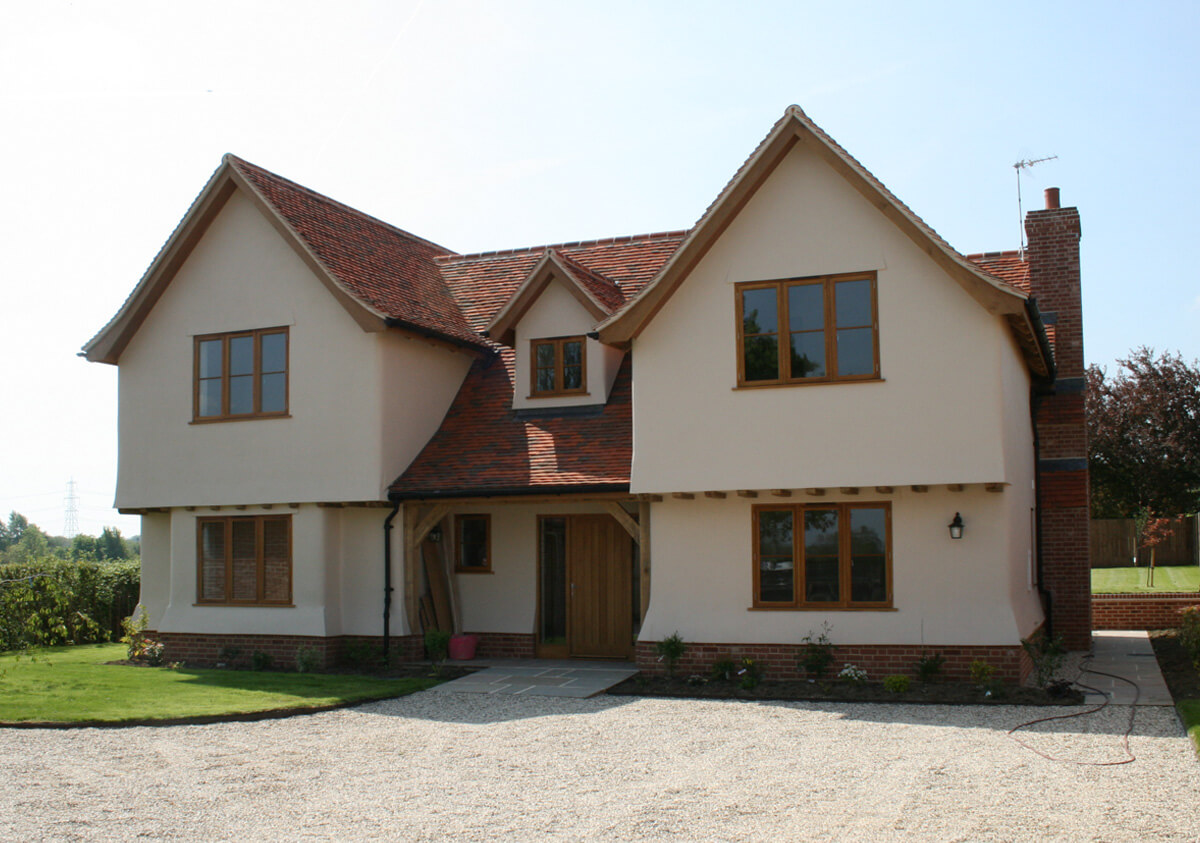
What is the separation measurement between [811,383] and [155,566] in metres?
12.4

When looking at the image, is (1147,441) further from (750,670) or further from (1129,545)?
(750,670)

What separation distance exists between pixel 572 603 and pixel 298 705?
5.65 metres

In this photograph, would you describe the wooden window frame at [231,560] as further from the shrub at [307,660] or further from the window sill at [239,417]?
the window sill at [239,417]

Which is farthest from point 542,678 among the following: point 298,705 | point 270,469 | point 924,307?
point 924,307

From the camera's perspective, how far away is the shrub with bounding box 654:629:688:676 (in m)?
15.5

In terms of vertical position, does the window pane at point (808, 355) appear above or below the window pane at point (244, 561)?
above

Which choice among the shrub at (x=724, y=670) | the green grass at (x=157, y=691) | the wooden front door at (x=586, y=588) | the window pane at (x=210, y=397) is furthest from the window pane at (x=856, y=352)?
the window pane at (x=210, y=397)

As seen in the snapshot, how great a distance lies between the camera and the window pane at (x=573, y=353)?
18.9 meters

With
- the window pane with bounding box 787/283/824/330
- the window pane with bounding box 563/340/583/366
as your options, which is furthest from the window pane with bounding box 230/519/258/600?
the window pane with bounding box 787/283/824/330

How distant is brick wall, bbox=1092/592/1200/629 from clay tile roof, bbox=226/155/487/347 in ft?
44.7

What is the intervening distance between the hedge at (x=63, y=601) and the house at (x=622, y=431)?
296 cm

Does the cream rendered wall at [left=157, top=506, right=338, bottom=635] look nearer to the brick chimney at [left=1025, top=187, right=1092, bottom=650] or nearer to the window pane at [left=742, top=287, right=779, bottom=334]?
the window pane at [left=742, top=287, right=779, bottom=334]

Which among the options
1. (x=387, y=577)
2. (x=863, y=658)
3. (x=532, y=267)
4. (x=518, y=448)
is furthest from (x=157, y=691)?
(x=532, y=267)

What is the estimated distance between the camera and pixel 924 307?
1485 centimetres
